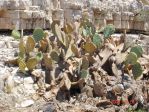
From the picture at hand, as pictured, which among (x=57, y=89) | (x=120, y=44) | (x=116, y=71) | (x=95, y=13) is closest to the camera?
(x=57, y=89)

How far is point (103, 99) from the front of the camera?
10.8 metres

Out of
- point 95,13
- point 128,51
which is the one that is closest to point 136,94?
point 128,51

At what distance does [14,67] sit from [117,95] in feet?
8.78

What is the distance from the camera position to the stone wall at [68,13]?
41.2ft

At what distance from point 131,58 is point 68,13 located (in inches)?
119

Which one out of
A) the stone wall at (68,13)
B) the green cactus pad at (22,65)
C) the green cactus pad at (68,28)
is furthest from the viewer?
the stone wall at (68,13)

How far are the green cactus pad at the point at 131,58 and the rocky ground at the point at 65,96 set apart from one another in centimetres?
39

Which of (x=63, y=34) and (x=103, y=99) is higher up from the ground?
(x=63, y=34)

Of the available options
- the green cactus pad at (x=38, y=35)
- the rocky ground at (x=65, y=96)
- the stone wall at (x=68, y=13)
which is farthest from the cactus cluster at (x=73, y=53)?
the stone wall at (x=68, y=13)

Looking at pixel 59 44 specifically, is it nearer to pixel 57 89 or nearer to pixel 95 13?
pixel 57 89

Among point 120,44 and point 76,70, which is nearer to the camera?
point 76,70

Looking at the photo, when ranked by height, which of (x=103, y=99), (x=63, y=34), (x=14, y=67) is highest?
(x=63, y=34)

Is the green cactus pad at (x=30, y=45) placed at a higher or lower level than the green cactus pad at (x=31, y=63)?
higher

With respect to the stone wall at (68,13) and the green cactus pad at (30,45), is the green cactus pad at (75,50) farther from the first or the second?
the stone wall at (68,13)
